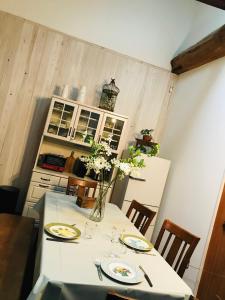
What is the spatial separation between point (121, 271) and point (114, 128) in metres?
2.52

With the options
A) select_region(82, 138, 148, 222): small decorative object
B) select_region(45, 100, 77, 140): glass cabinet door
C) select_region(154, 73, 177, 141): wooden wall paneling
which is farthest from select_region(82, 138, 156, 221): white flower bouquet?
select_region(154, 73, 177, 141): wooden wall paneling

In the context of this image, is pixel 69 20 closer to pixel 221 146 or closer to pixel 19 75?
pixel 19 75

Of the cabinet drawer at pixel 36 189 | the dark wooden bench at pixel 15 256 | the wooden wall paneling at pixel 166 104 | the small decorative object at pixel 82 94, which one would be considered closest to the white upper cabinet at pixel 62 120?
the small decorative object at pixel 82 94

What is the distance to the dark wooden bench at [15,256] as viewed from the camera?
1.66 m

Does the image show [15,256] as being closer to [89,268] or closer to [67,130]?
[89,268]

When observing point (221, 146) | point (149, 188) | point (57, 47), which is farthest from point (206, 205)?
point (57, 47)

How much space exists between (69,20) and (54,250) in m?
3.41

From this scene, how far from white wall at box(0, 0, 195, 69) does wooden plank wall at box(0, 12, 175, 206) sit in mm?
140

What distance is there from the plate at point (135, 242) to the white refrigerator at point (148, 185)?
5.01ft

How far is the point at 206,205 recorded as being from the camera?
9.69 ft

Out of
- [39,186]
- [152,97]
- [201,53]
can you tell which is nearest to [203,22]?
[201,53]

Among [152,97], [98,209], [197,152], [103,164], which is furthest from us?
[152,97]

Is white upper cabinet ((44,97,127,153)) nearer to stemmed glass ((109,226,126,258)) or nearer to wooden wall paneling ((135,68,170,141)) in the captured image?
wooden wall paneling ((135,68,170,141))

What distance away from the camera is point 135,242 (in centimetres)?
199
